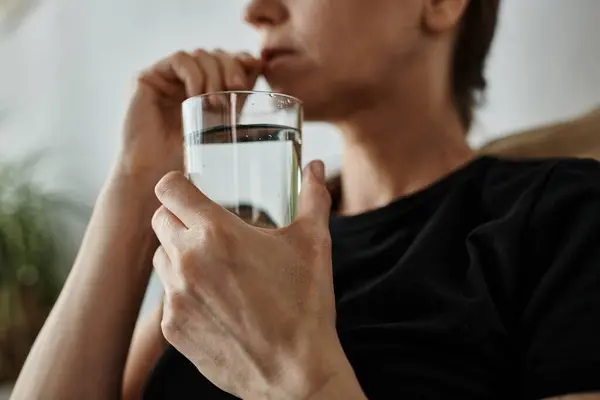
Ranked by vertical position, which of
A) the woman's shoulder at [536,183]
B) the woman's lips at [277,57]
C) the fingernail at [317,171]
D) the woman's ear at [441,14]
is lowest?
the woman's shoulder at [536,183]

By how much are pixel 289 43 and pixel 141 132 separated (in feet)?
0.84

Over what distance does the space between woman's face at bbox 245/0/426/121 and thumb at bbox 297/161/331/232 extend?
0.26m

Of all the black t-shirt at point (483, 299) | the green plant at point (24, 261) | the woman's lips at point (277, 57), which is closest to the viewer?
the black t-shirt at point (483, 299)

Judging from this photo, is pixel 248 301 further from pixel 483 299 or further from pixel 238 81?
pixel 238 81

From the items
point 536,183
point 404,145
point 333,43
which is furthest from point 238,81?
point 536,183

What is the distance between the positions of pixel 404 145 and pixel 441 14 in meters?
0.20

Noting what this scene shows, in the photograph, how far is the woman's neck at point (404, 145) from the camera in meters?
0.86

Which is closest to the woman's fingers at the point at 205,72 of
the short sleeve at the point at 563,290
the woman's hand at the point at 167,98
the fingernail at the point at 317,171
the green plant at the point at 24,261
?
the woman's hand at the point at 167,98

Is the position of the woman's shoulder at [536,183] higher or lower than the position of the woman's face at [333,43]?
lower

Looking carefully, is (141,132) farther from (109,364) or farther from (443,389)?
(443,389)

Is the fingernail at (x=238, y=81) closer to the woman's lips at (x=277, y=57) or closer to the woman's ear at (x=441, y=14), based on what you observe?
the woman's lips at (x=277, y=57)

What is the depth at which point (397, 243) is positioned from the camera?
28.8 inches

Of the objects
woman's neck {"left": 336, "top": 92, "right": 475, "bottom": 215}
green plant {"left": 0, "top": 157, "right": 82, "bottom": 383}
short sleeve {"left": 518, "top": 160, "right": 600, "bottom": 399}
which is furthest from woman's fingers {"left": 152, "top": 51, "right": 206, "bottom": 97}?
green plant {"left": 0, "top": 157, "right": 82, "bottom": 383}

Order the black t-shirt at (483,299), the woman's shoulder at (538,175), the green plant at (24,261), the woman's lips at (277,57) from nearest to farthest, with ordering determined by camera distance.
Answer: the black t-shirt at (483,299) → the woman's shoulder at (538,175) → the woman's lips at (277,57) → the green plant at (24,261)
